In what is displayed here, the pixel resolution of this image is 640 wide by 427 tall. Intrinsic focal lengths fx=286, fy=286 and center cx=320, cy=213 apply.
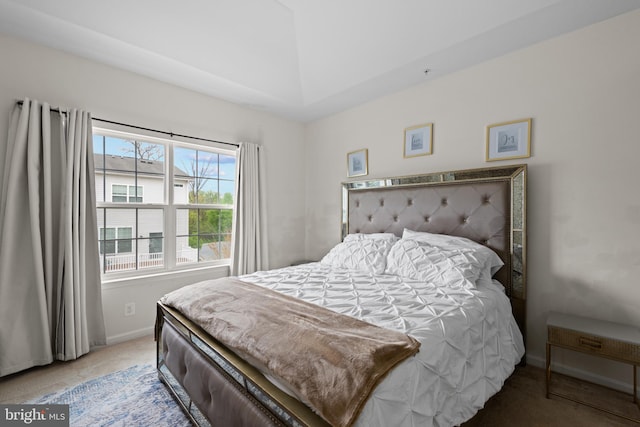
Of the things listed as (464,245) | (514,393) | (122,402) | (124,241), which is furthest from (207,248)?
(514,393)

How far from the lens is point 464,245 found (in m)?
2.29

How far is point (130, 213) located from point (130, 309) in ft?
3.00

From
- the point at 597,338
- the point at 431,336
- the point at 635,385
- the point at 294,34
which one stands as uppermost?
the point at 294,34

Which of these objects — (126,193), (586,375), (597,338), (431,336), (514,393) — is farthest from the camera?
(126,193)

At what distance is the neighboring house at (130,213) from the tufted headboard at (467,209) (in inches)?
85.5

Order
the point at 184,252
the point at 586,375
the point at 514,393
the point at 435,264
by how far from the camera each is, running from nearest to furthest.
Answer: the point at 514,393, the point at 586,375, the point at 435,264, the point at 184,252

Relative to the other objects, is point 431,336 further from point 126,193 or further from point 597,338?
point 126,193

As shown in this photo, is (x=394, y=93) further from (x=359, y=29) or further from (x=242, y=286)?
(x=242, y=286)

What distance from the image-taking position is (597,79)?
6.55 ft

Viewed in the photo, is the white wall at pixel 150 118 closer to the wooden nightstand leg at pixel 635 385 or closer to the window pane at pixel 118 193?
the window pane at pixel 118 193

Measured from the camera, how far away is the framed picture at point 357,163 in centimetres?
339

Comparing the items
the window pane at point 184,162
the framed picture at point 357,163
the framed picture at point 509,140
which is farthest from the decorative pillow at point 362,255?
the window pane at point 184,162

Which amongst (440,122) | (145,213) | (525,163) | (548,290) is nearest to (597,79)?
(525,163)

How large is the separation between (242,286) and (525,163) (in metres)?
2.38
